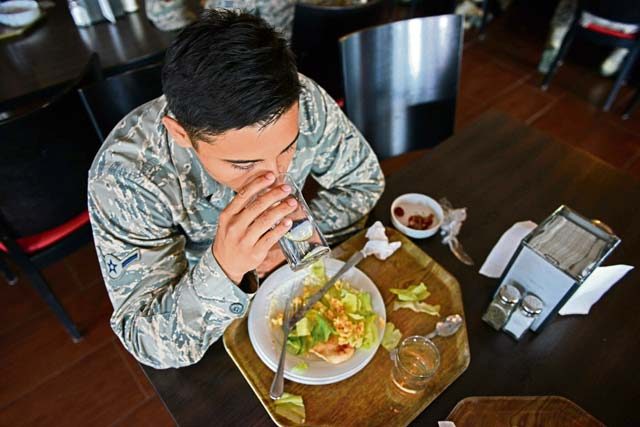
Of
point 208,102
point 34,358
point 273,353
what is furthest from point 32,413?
point 208,102

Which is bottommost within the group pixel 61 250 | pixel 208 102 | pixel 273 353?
pixel 61 250

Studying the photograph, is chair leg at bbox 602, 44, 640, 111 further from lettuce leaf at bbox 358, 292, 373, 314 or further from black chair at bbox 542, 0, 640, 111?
lettuce leaf at bbox 358, 292, 373, 314

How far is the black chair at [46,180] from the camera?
122 cm

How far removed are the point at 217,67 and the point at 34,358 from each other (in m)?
1.68

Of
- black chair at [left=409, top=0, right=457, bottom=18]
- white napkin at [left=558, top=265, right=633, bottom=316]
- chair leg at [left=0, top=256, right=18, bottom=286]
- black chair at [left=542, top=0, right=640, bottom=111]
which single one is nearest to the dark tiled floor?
chair leg at [left=0, top=256, right=18, bottom=286]

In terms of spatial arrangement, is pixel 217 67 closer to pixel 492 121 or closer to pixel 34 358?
pixel 492 121

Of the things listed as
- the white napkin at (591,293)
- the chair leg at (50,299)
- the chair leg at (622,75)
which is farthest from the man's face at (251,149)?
the chair leg at (622,75)

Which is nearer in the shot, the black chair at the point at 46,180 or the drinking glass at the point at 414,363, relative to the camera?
the drinking glass at the point at 414,363

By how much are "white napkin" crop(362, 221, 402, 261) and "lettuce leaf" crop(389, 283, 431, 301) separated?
10 centimetres

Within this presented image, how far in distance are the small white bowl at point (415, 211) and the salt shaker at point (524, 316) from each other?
29 centimetres

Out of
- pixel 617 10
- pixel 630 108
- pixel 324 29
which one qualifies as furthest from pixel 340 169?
pixel 630 108

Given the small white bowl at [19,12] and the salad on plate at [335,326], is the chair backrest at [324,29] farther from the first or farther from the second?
the small white bowl at [19,12]

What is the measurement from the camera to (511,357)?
0.89 meters

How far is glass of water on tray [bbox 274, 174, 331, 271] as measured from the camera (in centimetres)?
79
